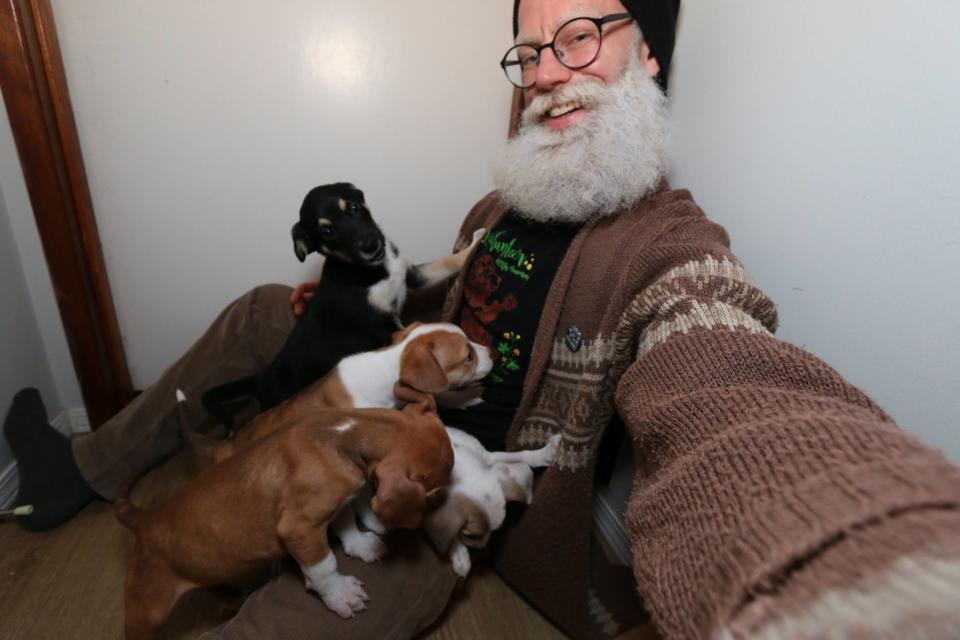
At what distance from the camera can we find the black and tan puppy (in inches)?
52.3

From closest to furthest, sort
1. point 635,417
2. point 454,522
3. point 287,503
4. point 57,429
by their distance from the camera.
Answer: point 635,417
point 287,503
point 454,522
point 57,429

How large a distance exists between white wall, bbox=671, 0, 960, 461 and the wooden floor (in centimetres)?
101

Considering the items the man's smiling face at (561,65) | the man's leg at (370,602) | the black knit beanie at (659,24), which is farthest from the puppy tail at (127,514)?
the black knit beanie at (659,24)

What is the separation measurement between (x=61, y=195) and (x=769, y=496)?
2.02m

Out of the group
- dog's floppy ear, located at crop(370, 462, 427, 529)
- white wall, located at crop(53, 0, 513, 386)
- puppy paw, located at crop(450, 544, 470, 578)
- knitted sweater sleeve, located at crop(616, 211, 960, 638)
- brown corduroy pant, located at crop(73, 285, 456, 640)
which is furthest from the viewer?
white wall, located at crop(53, 0, 513, 386)

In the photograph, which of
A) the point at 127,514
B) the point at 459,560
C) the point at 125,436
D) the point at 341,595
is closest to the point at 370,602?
the point at 341,595

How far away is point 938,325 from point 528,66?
961mm

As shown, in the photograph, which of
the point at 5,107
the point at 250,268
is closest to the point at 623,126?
the point at 250,268

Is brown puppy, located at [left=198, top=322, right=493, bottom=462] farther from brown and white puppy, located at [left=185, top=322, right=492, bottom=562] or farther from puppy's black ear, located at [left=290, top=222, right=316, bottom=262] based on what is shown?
puppy's black ear, located at [left=290, top=222, right=316, bottom=262]

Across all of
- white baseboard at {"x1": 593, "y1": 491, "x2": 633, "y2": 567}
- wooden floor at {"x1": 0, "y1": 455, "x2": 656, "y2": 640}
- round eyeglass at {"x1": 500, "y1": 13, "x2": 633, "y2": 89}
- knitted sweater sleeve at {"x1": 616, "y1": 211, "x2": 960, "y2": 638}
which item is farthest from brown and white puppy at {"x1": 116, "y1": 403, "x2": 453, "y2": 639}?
round eyeglass at {"x1": 500, "y1": 13, "x2": 633, "y2": 89}

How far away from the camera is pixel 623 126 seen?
3.33ft

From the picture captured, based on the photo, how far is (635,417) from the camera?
607 millimetres

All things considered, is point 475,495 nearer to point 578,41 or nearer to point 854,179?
point 854,179

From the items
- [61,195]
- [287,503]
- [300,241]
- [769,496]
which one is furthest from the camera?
[61,195]
